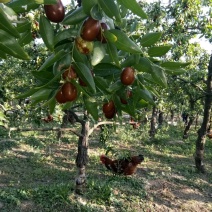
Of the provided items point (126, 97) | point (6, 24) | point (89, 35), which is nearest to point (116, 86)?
point (126, 97)

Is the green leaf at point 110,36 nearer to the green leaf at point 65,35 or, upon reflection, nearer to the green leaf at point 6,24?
the green leaf at point 65,35

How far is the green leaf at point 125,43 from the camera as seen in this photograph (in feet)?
3.76

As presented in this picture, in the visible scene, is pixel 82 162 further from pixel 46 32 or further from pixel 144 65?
pixel 46 32

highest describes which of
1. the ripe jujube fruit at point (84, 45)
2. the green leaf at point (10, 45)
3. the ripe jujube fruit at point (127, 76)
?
the ripe jujube fruit at point (84, 45)

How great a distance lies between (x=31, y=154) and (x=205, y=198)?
712 cm

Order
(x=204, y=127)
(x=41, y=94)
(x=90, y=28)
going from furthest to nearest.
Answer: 1. (x=204, y=127)
2. (x=41, y=94)
3. (x=90, y=28)

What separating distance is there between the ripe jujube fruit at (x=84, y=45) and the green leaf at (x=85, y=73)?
0.07 metres

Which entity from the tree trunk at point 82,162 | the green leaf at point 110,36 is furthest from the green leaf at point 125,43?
the tree trunk at point 82,162

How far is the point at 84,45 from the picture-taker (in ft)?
3.98

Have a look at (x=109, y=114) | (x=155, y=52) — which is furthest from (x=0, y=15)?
(x=109, y=114)

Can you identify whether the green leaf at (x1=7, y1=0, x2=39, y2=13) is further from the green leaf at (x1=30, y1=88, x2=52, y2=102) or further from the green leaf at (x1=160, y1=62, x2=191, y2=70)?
the green leaf at (x1=160, y1=62, x2=191, y2=70)

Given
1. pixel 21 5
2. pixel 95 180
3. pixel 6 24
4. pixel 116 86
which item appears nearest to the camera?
pixel 6 24

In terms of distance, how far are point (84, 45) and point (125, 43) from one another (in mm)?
182

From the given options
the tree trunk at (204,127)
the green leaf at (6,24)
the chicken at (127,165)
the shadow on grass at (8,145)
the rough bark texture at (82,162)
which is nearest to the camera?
the green leaf at (6,24)
